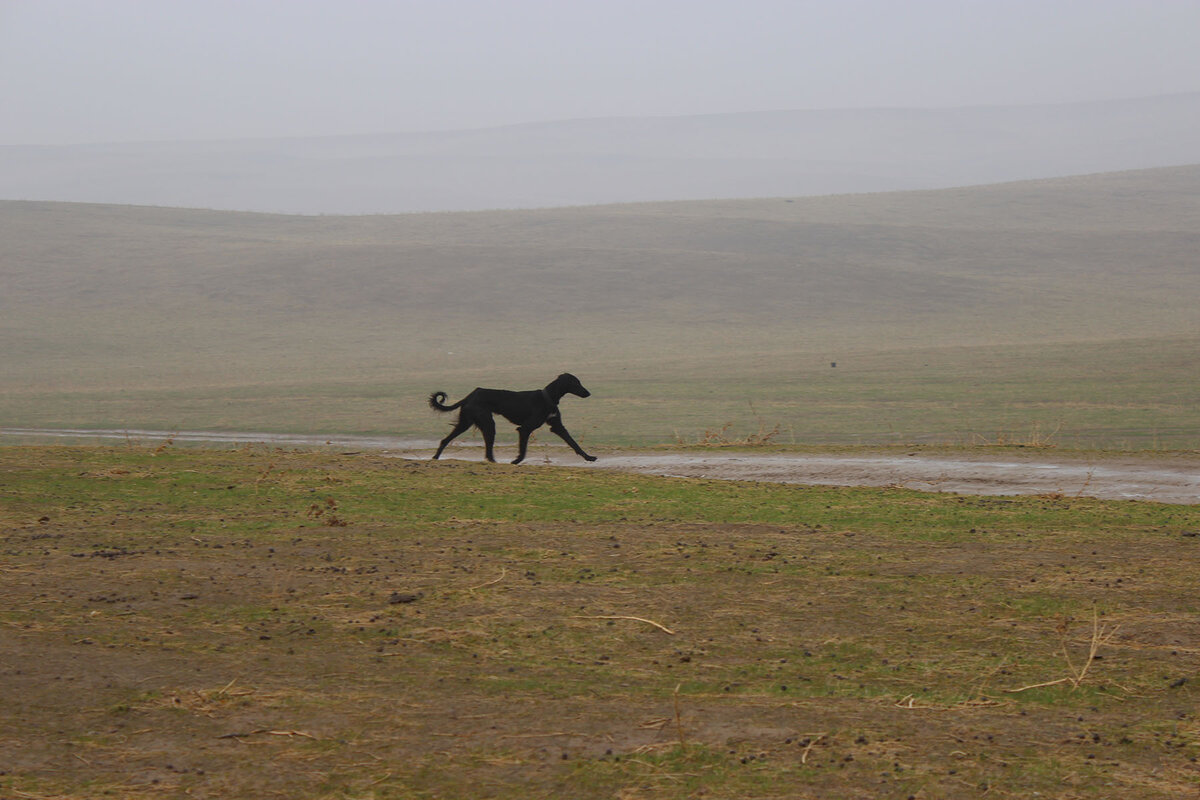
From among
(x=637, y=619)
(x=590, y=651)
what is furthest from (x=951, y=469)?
(x=590, y=651)

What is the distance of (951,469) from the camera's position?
16.2 metres

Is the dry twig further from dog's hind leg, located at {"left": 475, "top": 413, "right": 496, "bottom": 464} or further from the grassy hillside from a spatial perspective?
the grassy hillside

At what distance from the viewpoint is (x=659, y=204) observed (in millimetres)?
91750

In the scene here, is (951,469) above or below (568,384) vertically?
below

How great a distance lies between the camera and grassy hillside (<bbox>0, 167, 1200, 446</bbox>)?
3173 centimetres

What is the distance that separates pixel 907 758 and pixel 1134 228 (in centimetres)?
7732

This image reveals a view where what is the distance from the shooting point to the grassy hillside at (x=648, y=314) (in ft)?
104

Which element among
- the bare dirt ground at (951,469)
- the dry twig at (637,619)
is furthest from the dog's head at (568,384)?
the dry twig at (637,619)

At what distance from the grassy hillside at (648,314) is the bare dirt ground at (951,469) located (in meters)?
6.04

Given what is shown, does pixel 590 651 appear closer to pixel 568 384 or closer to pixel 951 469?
pixel 951 469

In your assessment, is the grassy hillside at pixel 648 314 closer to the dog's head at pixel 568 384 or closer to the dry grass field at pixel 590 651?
the dog's head at pixel 568 384

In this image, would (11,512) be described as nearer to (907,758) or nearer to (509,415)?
(509,415)

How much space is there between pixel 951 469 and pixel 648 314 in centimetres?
3885

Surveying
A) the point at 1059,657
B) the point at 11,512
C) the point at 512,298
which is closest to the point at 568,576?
the point at 1059,657
